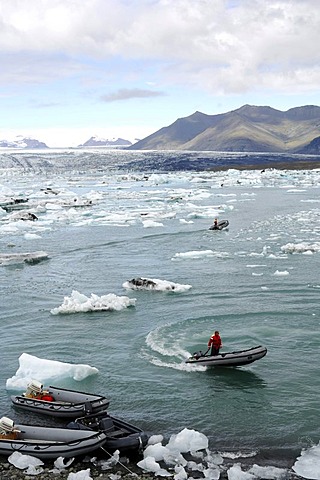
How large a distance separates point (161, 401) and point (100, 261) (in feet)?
65.0

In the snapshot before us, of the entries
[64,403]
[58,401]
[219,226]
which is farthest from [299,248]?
[64,403]

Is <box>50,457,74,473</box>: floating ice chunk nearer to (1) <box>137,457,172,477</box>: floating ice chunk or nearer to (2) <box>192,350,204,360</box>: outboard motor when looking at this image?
(1) <box>137,457,172,477</box>: floating ice chunk

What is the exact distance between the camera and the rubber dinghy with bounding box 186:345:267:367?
19078mm

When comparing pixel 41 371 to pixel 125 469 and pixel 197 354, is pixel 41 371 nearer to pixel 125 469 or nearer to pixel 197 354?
pixel 197 354

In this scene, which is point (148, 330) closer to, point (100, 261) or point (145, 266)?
point (145, 266)

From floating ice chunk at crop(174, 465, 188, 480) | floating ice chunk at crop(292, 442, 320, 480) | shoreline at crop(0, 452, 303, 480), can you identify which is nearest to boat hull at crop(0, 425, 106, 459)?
shoreline at crop(0, 452, 303, 480)

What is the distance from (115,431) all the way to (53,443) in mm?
1675

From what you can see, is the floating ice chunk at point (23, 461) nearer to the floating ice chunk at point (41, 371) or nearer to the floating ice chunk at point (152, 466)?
the floating ice chunk at point (152, 466)

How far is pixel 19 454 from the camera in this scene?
14570mm

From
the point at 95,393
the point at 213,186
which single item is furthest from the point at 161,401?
the point at 213,186

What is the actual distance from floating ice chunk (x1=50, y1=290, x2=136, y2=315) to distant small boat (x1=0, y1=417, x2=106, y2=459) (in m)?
10.4

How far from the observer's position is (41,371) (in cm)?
1881

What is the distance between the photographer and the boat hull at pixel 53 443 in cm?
1445

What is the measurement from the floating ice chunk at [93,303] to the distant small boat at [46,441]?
10.4 m
